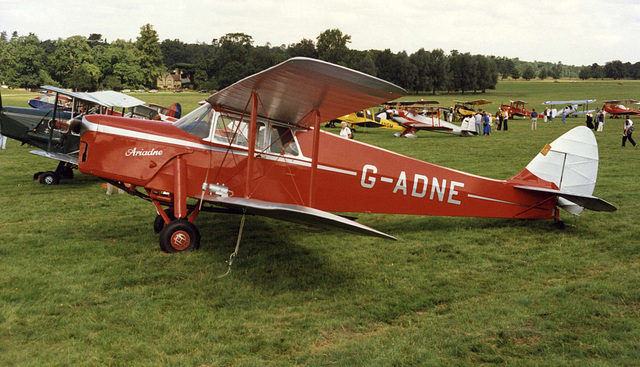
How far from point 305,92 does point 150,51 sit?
132989 millimetres

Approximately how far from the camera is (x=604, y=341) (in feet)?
14.5

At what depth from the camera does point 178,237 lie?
22.0ft

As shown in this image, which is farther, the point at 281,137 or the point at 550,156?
the point at 550,156

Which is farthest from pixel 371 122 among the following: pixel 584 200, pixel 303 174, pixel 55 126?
pixel 303 174

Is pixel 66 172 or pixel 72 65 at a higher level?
pixel 72 65

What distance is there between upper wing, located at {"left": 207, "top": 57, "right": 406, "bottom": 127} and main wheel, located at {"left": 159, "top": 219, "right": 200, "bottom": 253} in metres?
1.72

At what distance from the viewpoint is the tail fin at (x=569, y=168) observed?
7969 mm

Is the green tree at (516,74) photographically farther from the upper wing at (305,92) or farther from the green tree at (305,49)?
the upper wing at (305,92)

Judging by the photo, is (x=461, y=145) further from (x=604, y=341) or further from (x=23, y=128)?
(x=604, y=341)

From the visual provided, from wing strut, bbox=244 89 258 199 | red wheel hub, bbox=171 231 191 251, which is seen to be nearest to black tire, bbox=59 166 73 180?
red wheel hub, bbox=171 231 191 251

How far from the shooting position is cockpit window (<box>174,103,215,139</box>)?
6.86 m

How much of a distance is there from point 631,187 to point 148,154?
1097 centimetres

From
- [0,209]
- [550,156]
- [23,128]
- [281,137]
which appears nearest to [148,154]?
[281,137]

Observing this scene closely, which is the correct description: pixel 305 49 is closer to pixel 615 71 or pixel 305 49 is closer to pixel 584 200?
pixel 615 71
